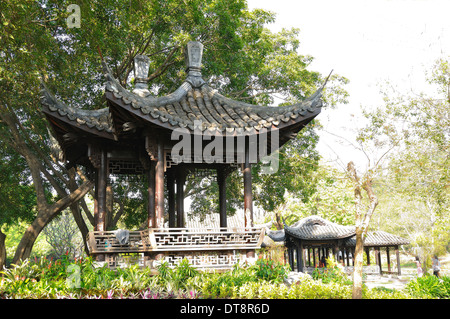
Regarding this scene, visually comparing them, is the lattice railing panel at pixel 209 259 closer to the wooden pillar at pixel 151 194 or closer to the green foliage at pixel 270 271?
the green foliage at pixel 270 271

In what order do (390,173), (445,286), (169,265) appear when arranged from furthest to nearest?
(390,173)
(445,286)
(169,265)

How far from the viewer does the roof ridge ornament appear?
11.6 m

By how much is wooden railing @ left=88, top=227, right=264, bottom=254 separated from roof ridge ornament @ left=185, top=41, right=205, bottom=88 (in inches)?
173

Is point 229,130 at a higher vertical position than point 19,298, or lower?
higher

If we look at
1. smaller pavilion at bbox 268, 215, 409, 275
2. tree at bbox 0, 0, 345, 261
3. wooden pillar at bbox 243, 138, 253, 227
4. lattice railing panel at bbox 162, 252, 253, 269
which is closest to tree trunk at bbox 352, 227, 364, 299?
lattice railing panel at bbox 162, 252, 253, 269

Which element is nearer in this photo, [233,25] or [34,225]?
[34,225]

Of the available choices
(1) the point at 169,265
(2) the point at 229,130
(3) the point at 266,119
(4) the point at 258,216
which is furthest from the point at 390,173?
(4) the point at 258,216

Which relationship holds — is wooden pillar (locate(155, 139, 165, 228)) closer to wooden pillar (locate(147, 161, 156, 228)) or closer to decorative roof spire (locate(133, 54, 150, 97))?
wooden pillar (locate(147, 161, 156, 228))

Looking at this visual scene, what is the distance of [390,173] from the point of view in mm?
13422

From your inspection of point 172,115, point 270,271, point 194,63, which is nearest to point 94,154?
point 172,115

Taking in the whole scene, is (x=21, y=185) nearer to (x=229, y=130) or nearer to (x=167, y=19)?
(x=167, y=19)

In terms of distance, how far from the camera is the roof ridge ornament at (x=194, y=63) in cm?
1157

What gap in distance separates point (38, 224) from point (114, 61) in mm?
7541
